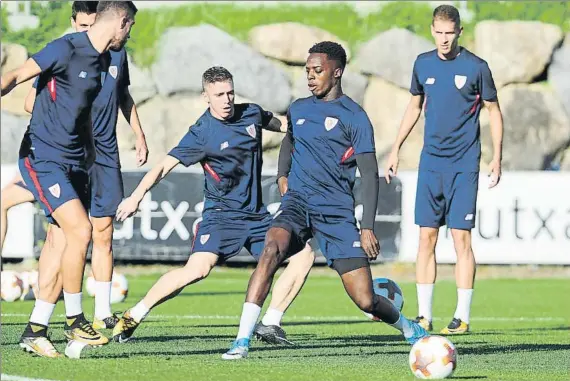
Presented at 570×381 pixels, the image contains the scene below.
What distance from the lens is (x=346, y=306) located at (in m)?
13.9

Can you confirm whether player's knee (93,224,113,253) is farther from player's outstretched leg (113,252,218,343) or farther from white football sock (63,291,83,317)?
white football sock (63,291,83,317)

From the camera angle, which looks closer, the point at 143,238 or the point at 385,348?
the point at 385,348

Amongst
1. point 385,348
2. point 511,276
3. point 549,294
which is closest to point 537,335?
point 385,348

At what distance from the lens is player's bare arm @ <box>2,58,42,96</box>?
24.8ft

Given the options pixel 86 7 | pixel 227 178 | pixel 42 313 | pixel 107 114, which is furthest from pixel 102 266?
pixel 42 313

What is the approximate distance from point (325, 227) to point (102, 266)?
2524mm

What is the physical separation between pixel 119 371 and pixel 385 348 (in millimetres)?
2533

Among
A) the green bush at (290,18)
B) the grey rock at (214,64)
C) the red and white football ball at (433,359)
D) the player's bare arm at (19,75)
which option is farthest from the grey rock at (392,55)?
the red and white football ball at (433,359)

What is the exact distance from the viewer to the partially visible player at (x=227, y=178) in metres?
9.31

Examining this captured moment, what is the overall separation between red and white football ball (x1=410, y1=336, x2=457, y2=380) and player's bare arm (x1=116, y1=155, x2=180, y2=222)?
76.6 inches

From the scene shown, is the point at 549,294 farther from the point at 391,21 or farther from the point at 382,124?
the point at 391,21

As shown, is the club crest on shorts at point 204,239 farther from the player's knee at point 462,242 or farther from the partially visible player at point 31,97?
the player's knee at point 462,242

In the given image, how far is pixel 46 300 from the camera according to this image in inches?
332

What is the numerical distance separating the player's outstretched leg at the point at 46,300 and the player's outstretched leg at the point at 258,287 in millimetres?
1094
